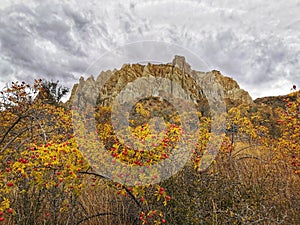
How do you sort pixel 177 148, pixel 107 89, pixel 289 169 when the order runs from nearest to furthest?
pixel 177 148, pixel 289 169, pixel 107 89

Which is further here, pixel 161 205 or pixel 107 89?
pixel 107 89

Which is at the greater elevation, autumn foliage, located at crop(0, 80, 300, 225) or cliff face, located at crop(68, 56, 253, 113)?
cliff face, located at crop(68, 56, 253, 113)

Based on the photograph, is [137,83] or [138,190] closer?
[138,190]

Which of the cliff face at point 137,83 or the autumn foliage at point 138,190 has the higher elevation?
the cliff face at point 137,83

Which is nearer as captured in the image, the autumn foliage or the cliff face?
the autumn foliage

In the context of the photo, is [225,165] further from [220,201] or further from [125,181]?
[125,181]

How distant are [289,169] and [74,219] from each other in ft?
14.4

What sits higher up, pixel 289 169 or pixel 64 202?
pixel 289 169

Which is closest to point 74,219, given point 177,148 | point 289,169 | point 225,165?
point 177,148

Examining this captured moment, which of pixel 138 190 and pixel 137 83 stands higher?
pixel 137 83

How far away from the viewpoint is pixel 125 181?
3164 millimetres

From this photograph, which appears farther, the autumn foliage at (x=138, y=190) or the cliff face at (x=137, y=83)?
the cliff face at (x=137, y=83)

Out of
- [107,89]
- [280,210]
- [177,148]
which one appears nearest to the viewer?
[280,210]

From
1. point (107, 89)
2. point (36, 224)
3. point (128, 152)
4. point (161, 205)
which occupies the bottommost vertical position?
point (36, 224)
